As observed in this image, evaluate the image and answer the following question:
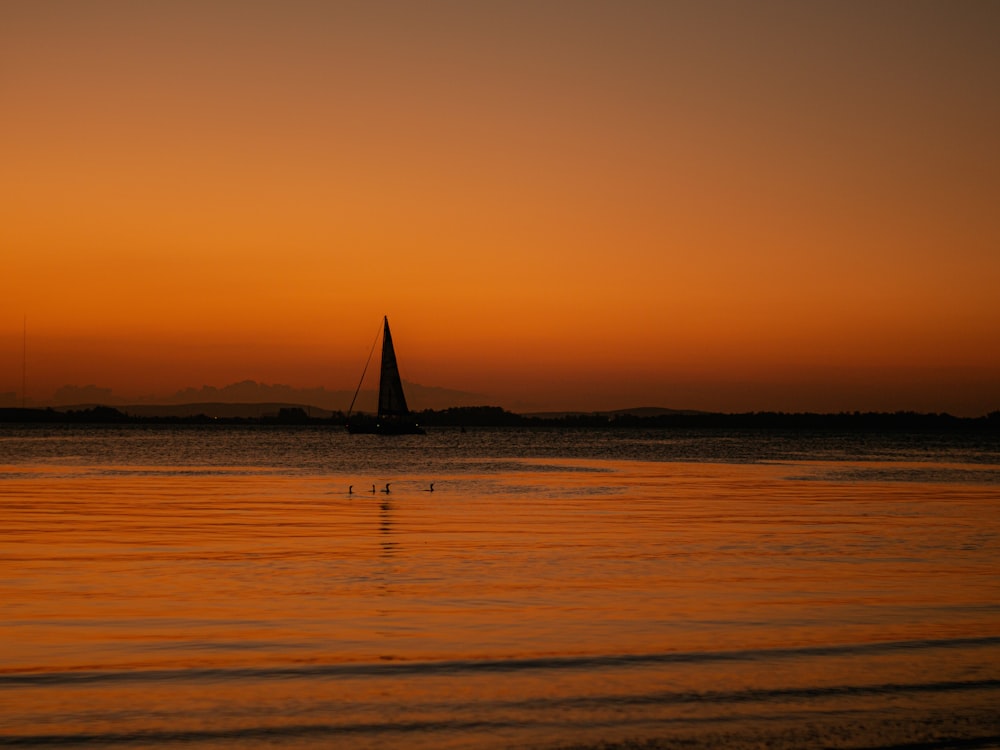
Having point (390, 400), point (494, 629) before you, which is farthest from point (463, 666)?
point (390, 400)

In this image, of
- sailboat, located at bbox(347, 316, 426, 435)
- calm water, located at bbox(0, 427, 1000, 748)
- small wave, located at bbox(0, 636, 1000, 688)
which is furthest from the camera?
sailboat, located at bbox(347, 316, 426, 435)

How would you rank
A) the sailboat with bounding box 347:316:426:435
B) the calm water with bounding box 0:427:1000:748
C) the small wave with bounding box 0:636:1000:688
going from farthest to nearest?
the sailboat with bounding box 347:316:426:435 < the small wave with bounding box 0:636:1000:688 < the calm water with bounding box 0:427:1000:748

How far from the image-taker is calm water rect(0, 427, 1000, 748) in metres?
12.2

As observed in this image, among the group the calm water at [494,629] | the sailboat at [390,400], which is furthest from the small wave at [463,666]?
the sailboat at [390,400]

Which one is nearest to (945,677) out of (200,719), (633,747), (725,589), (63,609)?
(633,747)

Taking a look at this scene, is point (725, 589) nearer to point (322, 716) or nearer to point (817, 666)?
point (817, 666)

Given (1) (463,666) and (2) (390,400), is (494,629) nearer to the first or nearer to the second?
(1) (463,666)

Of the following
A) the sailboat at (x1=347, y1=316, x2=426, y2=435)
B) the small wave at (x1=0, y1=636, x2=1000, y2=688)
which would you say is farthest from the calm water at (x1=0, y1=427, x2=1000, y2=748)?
the sailboat at (x1=347, y1=316, x2=426, y2=435)

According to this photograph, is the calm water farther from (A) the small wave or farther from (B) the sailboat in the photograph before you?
(B) the sailboat

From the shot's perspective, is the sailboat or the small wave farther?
the sailboat

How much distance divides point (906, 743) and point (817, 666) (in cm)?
374

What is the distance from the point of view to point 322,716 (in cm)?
1252

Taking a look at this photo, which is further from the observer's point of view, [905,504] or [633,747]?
[905,504]

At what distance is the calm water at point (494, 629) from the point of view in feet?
40.2
